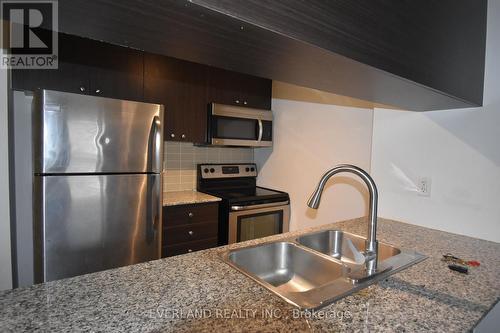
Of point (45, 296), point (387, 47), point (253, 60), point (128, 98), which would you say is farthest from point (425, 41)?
point (128, 98)

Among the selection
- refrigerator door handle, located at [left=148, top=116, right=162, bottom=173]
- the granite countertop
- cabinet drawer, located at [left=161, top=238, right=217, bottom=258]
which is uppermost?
refrigerator door handle, located at [left=148, top=116, right=162, bottom=173]

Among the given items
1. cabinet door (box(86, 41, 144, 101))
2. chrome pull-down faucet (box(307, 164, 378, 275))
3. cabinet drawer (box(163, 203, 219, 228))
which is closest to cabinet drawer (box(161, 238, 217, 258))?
cabinet drawer (box(163, 203, 219, 228))

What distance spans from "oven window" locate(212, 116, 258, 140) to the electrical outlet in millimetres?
1529

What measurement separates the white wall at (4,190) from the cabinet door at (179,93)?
0.84 metres

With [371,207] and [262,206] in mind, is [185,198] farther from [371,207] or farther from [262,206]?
[371,207]

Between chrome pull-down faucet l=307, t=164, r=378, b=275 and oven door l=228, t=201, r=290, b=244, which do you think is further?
oven door l=228, t=201, r=290, b=244

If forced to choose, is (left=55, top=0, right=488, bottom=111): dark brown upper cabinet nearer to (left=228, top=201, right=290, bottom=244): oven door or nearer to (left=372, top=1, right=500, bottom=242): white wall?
(left=372, top=1, right=500, bottom=242): white wall

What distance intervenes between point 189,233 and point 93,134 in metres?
1.03

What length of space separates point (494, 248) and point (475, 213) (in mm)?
184

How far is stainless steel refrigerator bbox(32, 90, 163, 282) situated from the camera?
156 centimetres

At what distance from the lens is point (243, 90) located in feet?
8.96

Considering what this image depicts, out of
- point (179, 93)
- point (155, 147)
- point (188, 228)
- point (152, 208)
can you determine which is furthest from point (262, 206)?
point (179, 93)

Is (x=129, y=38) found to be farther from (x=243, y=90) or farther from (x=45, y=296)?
(x=243, y=90)

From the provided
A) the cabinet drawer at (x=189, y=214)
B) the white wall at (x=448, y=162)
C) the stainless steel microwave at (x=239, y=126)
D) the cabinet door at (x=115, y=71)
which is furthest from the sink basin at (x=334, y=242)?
the cabinet door at (x=115, y=71)
